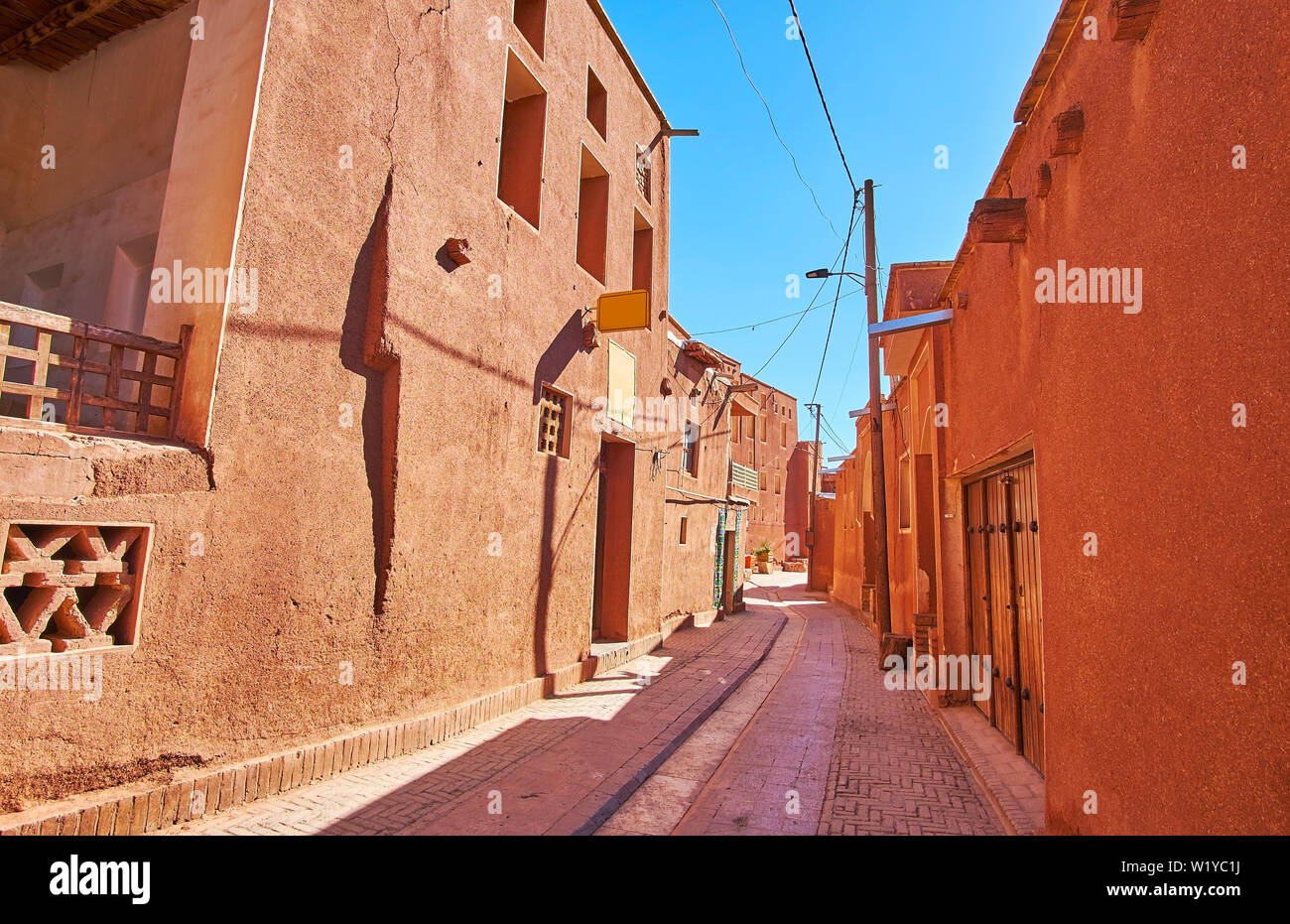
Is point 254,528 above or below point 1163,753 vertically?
above

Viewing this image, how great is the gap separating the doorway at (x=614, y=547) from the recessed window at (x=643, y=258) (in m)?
3.33

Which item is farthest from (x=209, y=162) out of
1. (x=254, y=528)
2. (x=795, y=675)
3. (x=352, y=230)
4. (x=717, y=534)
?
(x=717, y=534)

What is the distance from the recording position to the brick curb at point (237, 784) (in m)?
3.52

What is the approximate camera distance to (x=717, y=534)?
17953 mm

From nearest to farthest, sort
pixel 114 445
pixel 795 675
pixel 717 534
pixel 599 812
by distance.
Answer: pixel 114 445, pixel 599 812, pixel 795 675, pixel 717 534

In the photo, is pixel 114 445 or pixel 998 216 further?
pixel 998 216

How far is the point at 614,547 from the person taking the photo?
11.2m

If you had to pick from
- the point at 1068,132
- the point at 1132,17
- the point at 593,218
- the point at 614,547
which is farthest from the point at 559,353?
the point at 1132,17

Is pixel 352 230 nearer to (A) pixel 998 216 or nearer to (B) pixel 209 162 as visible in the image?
(B) pixel 209 162

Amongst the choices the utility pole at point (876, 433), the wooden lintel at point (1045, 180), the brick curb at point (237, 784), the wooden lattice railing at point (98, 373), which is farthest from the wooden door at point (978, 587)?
the wooden lattice railing at point (98, 373)

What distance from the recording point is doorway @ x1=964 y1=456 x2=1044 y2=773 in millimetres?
5387

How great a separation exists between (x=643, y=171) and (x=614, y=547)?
22.6 feet

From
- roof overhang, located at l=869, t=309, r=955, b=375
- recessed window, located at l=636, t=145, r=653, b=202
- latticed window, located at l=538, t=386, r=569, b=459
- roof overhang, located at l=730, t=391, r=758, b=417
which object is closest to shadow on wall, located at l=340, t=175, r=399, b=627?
latticed window, located at l=538, t=386, r=569, b=459
